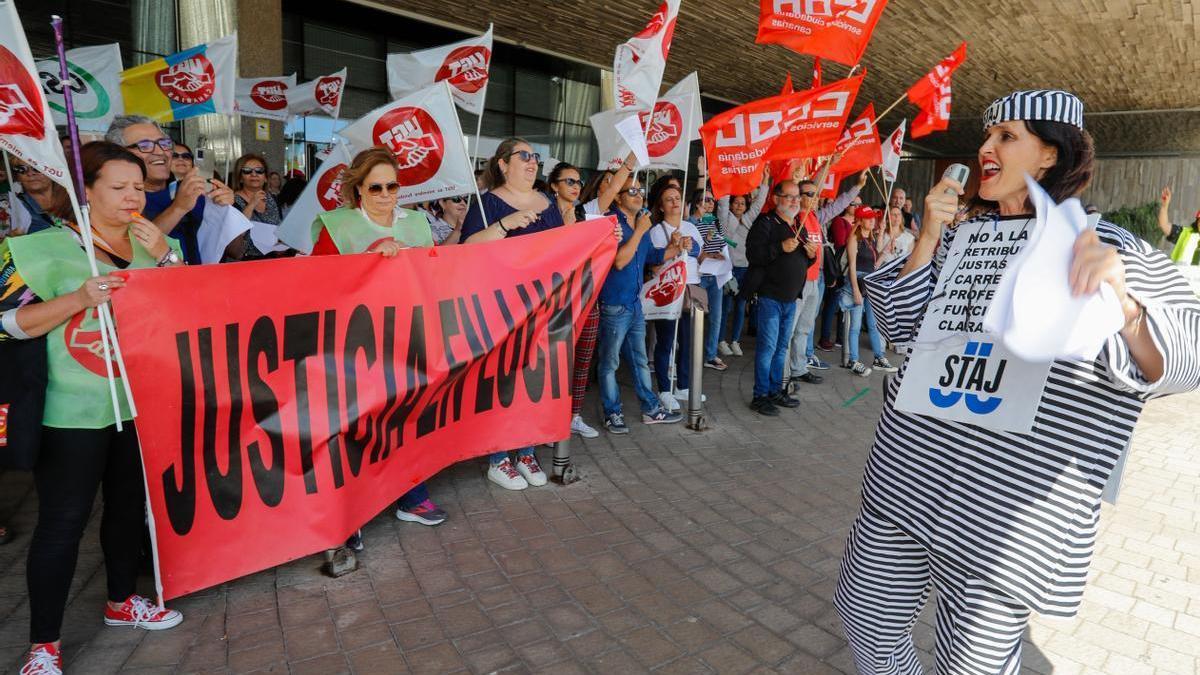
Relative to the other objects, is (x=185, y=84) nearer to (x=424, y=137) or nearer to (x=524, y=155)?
(x=424, y=137)

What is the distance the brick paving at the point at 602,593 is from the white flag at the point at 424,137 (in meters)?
2.04

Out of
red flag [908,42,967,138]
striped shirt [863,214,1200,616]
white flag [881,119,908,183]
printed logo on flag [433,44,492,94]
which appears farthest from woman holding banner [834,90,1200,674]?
Result: white flag [881,119,908,183]

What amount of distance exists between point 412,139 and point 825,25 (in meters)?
3.13

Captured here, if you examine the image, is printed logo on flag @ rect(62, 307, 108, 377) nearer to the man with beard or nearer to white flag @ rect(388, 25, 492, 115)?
white flag @ rect(388, 25, 492, 115)

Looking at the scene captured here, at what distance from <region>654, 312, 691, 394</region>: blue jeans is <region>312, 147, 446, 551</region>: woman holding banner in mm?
3027

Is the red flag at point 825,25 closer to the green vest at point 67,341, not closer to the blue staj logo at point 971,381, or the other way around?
the blue staj logo at point 971,381

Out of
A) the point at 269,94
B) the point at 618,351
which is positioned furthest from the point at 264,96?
the point at 618,351

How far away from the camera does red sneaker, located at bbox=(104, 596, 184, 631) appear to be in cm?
308

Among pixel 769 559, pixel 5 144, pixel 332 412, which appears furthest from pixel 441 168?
pixel 769 559

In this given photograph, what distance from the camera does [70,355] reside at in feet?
8.84

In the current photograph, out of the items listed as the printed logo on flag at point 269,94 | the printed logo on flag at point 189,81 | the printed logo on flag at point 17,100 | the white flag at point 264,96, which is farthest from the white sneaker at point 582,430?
the printed logo on flag at point 269,94

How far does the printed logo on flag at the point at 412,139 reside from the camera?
4.77 metres

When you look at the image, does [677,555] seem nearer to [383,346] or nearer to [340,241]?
[383,346]

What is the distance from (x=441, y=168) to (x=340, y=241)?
1.25 m
